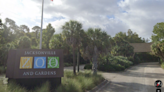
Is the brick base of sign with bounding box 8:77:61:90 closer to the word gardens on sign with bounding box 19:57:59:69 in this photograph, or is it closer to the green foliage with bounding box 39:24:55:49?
the word gardens on sign with bounding box 19:57:59:69

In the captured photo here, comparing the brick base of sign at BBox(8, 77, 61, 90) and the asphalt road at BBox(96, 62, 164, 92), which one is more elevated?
the brick base of sign at BBox(8, 77, 61, 90)

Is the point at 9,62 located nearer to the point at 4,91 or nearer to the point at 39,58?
the point at 39,58

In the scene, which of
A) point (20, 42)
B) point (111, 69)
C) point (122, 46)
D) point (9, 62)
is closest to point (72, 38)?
point (9, 62)

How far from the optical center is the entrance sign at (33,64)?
7383mm

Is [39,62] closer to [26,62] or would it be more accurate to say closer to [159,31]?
[26,62]

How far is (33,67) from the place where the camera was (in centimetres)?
747

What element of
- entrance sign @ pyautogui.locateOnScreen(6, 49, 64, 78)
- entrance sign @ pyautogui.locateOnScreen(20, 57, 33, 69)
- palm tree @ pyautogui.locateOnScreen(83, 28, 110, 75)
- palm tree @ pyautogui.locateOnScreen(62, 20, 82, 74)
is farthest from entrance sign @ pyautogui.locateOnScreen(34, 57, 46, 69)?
palm tree @ pyautogui.locateOnScreen(83, 28, 110, 75)

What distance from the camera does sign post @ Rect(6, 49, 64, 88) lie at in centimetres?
738

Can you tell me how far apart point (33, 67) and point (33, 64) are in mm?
176

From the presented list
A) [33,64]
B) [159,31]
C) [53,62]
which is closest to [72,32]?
[53,62]

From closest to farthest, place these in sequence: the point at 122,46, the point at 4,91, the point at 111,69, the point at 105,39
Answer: the point at 4,91, the point at 105,39, the point at 111,69, the point at 122,46

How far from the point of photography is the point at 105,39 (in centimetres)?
1406

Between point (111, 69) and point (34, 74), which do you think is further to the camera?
point (111, 69)

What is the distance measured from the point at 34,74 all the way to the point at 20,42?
1790 cm
